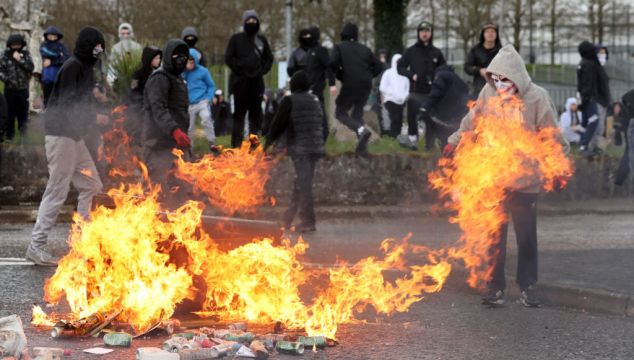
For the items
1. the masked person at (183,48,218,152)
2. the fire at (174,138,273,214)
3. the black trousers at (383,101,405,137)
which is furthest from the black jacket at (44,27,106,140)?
the black trousers at (383,101,405,137)

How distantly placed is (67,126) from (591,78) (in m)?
10.3

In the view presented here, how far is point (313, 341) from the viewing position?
628cm

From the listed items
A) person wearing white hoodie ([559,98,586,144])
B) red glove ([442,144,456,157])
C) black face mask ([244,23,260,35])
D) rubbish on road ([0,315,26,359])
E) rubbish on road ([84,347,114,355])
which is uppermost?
black face mask ([244,23,260,35])

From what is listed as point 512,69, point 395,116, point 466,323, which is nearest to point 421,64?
point 395,116

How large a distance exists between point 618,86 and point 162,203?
26.2m

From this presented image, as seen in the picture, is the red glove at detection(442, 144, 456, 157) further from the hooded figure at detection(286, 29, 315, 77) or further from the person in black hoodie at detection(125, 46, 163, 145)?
the hooded figure at detection(286, 29, 315, 77)

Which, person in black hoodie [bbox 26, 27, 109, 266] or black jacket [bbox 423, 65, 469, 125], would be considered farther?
black jacket [bbox 423, 65, 469, 125]

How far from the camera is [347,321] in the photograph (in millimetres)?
7176

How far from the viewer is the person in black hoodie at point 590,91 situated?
17.3m

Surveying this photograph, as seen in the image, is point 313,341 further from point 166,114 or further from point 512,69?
point 166,114

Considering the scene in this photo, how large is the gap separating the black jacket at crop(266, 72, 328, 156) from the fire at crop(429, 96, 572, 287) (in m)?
4.39

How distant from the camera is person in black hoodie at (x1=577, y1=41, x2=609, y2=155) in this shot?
681 inches

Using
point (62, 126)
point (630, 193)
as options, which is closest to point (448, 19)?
point (630, 193)

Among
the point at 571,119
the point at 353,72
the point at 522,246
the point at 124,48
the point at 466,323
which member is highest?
the point at 124,48
